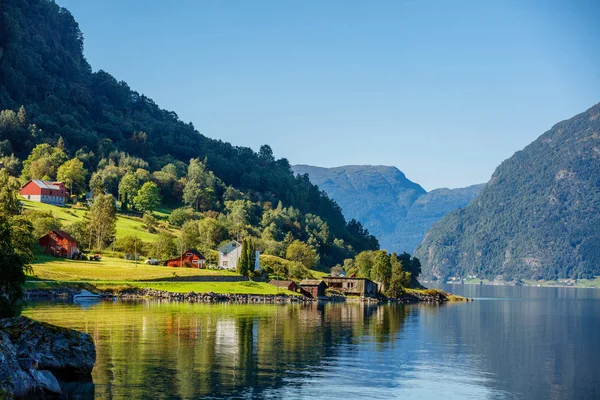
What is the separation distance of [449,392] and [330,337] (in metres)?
28.6

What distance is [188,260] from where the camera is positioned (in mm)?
169625

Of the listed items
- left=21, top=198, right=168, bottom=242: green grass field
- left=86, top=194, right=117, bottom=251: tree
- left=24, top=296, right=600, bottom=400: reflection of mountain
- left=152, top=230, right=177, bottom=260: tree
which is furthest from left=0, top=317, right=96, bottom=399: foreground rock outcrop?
left=21, top=198, right=168, bottom=242: green grass field

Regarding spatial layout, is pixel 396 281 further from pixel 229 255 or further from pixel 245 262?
pixel 245 262

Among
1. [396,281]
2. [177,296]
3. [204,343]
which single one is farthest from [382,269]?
[204,343]

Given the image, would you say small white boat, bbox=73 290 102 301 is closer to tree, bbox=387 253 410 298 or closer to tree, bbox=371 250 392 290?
tree, bbox=371 250 392 290

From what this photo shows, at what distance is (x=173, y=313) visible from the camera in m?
97.2

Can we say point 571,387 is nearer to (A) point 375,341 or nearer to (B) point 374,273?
(A) point 375,341

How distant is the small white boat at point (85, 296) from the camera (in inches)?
4465

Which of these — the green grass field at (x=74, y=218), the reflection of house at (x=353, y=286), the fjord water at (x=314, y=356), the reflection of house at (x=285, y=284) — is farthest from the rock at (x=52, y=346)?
the reflection of house at (x=353, y=286)

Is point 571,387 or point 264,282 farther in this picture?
point 264,282

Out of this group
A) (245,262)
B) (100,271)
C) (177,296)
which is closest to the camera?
(177,296)

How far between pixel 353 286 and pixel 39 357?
149107 mm

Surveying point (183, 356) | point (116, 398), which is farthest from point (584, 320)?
point (116, 398)

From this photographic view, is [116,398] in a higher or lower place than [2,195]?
lower
